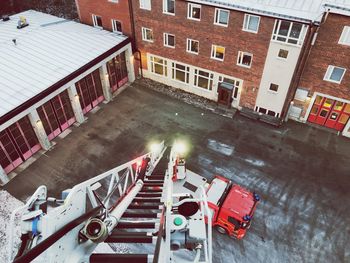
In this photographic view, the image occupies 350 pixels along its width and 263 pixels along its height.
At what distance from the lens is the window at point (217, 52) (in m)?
25.0

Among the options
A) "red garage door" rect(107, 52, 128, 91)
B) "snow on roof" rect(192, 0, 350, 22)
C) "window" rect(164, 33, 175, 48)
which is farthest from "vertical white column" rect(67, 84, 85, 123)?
"snow on roof" rect(192, 0, 350, 22)

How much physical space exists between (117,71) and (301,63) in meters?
16.7

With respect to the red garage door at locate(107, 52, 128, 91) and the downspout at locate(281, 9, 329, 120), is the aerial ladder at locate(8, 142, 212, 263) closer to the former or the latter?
the downspout at locate(281, 9, 329, 120)

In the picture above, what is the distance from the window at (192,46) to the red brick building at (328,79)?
9.18 metres

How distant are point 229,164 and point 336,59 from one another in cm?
1092

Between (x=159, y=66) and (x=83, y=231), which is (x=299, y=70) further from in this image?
(x=83, y=231)

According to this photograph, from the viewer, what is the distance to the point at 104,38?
28.0 meters

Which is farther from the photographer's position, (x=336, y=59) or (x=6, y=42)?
(x=6, y=42)

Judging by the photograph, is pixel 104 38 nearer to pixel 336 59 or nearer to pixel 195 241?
pixel 336 59

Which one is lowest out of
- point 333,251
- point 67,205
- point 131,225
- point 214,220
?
point 333,251

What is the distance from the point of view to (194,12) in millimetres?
24125

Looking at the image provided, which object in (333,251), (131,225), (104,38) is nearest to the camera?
(131,225)

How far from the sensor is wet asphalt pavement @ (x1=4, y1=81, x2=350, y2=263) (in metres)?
18.2

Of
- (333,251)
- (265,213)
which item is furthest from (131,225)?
(333,251)
